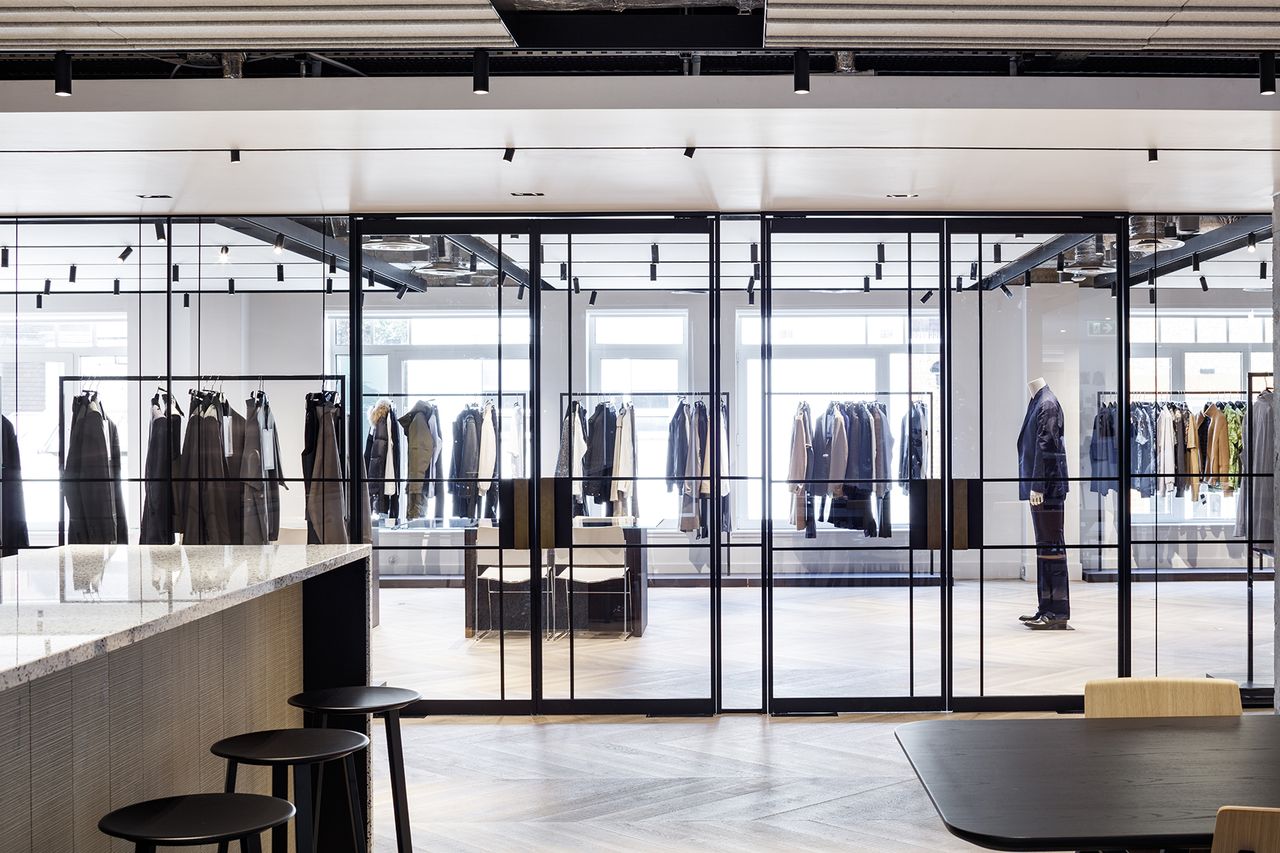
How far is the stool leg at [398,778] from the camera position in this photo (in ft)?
10.4

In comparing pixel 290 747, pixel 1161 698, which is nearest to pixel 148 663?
pixel 290 747

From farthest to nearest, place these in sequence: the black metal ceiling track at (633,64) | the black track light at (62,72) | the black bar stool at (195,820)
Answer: the black metal ceiling track at (633,64)
the black track light at (62,72)
the black bar stool at (195,820)

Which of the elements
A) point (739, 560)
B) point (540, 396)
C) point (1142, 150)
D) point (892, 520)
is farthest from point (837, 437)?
point (1142, 150)

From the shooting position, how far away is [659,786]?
14.8 ft

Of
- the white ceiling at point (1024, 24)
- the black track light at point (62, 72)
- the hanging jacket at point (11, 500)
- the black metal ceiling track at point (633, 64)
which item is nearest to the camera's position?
the white ceiling at point (1024, 24)

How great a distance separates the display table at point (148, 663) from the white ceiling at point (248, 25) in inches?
58.7

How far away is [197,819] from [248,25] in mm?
2209

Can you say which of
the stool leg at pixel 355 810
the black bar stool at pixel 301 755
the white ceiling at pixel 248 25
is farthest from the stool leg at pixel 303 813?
the white ceiling at pixel 248 25

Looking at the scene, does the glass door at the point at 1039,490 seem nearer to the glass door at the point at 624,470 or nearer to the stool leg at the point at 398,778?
the glass door at the point at 624,470

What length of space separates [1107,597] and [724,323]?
7.75ft

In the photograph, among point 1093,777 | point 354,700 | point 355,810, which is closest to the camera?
point 1093,777

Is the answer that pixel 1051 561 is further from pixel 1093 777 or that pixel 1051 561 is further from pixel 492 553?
pixel 1093 777

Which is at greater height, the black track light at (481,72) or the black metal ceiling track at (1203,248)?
the black track light at (481,72)

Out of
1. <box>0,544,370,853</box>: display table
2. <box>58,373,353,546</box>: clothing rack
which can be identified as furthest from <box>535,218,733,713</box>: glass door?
<box>0,544,370,853</box>: display table
